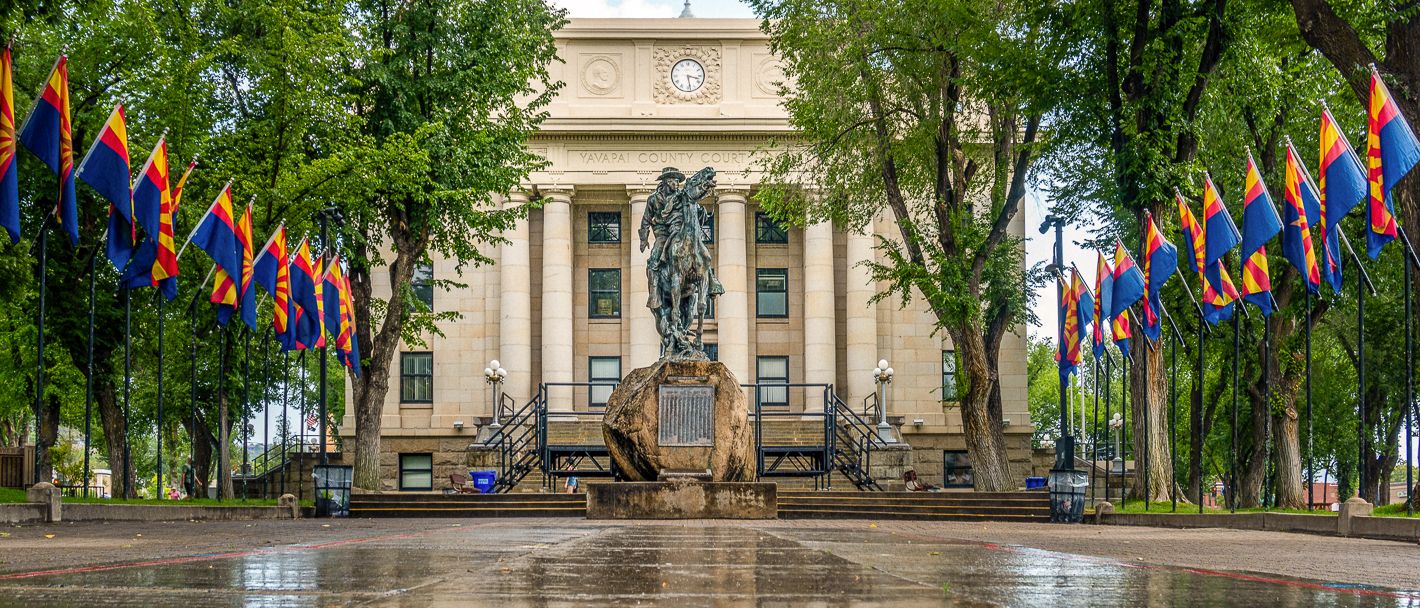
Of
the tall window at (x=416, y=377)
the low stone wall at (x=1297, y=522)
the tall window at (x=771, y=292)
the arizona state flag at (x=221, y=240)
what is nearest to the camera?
the low stone wall at (x=1297, y=522)

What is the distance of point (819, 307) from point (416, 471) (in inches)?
584

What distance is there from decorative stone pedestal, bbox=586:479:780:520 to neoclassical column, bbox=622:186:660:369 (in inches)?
1109

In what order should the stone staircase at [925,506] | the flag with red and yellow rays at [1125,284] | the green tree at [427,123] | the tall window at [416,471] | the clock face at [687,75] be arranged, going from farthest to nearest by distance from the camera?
the clock face at [687,75] → the tall window at [416,471] → the green tree at [427,123] → the stone staircase at [925,506] → the flag with red and yellow rays at [1125,284]

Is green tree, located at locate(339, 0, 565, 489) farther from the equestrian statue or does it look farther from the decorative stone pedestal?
the decorative stone pedestal

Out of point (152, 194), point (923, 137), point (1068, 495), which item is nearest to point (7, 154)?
point (152, 194)

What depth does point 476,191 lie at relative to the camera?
33.3m

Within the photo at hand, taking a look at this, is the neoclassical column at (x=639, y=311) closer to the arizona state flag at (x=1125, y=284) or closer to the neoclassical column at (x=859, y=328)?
the neoclassical column at (x=859, y=328)

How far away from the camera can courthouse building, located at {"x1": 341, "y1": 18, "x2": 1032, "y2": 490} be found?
5144cm

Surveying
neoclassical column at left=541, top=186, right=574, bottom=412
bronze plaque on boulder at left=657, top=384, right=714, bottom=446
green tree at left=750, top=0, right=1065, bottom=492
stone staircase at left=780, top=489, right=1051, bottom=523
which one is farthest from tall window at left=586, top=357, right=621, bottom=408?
bronze plaque on boulder at left=657, top=384, right=714, bottom=446

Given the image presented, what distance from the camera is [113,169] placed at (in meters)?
21.2

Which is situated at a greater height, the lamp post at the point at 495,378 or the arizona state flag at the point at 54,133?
the arizona state flag at the point at 54,133

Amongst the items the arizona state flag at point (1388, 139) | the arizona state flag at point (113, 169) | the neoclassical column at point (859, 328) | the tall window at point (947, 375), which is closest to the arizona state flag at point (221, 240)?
the arizona state flag at point (113, 169)

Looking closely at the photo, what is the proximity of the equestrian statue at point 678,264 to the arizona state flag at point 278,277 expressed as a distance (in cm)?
689

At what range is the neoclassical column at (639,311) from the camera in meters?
51.4
